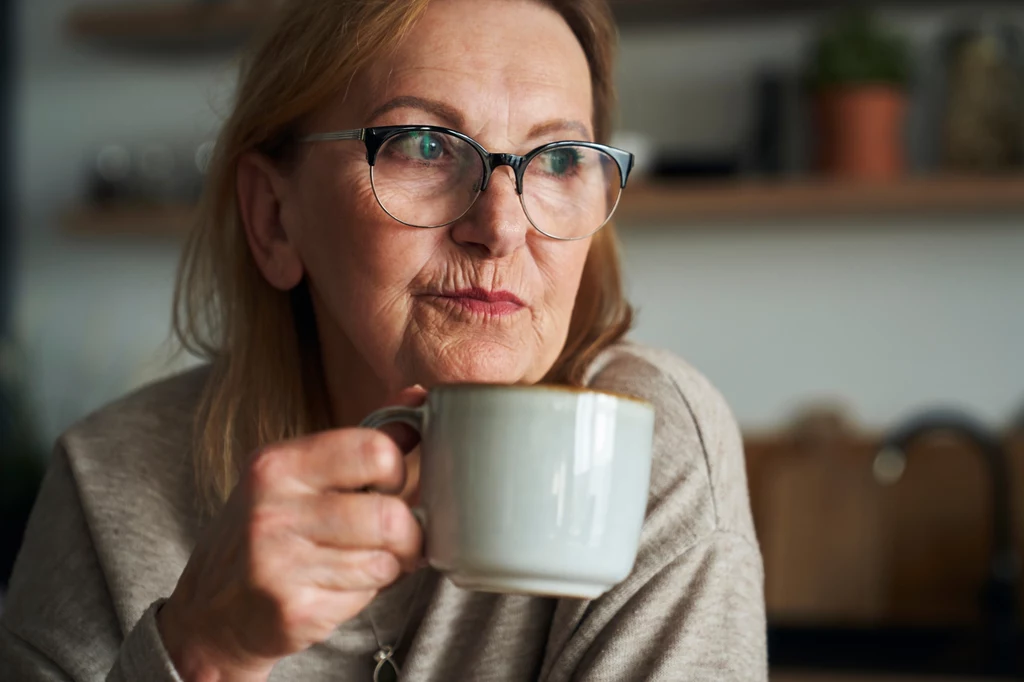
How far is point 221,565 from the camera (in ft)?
2.46

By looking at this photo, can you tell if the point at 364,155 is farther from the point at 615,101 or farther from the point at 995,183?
the point at 995,183

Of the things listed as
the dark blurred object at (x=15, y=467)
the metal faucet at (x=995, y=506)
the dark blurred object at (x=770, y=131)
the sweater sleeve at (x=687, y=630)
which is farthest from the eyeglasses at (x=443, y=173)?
the dark blurred object at (x=15, y=467)

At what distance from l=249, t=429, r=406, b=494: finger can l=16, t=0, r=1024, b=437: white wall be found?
185 centimetres

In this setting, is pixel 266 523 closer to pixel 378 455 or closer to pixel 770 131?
pixel 378 455

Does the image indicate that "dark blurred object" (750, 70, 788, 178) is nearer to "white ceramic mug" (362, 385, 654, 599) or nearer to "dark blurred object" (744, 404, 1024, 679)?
"dark blurred object" (744, 404, 1024, 679)

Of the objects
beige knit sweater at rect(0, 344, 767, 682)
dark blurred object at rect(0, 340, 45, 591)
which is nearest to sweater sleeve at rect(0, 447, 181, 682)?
beige knit sweater at rect(0, 344, 767, 682)

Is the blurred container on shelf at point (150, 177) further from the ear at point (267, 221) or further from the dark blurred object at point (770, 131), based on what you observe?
the ear at point (267, 221)

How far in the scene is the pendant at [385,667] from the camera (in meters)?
1.11

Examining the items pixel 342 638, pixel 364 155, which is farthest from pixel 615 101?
pixel 342 638

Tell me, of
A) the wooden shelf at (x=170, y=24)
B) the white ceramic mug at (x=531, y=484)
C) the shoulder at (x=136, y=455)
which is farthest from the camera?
the wooden shelf at (x=170, y=24)

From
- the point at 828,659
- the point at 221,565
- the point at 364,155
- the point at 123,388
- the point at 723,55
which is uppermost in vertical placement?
the point at 723,55

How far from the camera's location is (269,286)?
50.0 inches

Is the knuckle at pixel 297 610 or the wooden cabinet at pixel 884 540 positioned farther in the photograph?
the wooden cabinet at pixel 884 540

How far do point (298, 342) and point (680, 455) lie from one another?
0.47 m
